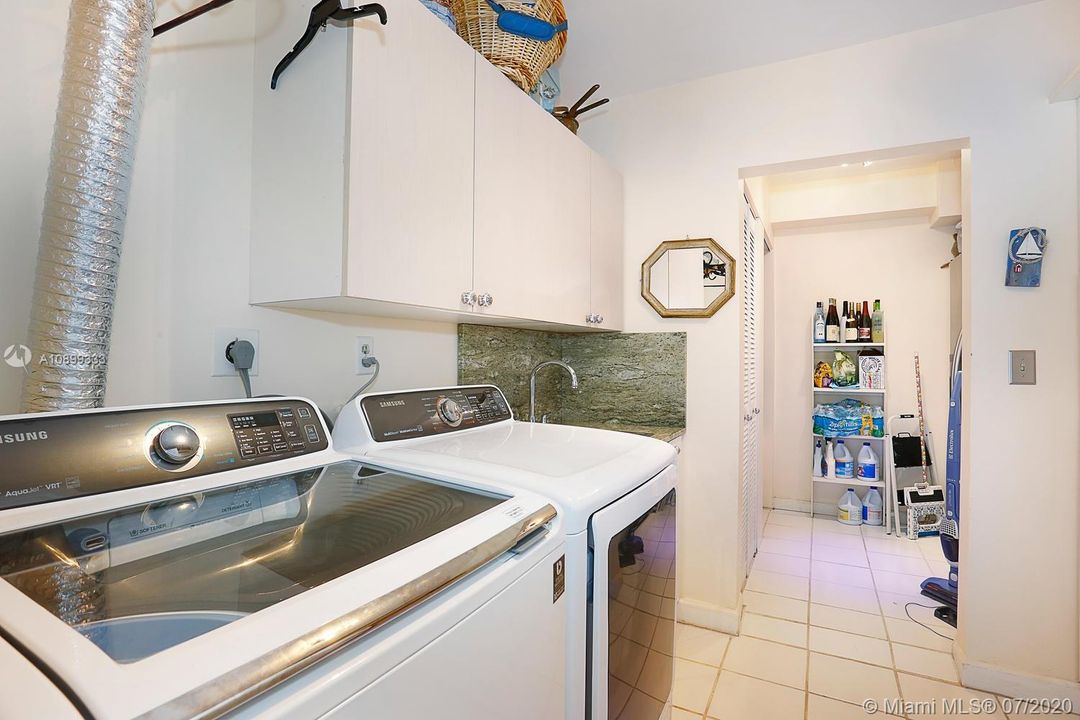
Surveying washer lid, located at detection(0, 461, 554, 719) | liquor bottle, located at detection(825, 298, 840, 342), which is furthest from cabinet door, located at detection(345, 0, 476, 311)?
liquor bottle, located at detection(825, 298, 840, 342)

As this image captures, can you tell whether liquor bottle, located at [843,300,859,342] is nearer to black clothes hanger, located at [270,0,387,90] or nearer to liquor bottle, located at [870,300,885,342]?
liquor bottle, located at [870,300,885,342]

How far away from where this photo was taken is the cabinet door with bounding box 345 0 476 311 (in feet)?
3.60

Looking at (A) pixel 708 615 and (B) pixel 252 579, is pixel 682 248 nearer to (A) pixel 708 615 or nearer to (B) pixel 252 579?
(A) pixel 708 615

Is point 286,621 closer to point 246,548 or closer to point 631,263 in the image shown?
point 246,548

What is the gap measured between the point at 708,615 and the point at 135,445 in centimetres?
229

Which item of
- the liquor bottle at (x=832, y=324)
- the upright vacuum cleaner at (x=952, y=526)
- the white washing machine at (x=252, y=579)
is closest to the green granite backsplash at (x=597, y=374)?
the white washing machine at (x=252, y=579)

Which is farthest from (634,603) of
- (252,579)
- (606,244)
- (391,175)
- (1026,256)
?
(1026,256)

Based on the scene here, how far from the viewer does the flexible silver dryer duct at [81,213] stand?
0.84 meters

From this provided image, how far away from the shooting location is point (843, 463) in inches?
148

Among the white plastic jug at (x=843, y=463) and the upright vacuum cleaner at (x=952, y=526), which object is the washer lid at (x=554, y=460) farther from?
the white plastic jug at (x=843, y=463)

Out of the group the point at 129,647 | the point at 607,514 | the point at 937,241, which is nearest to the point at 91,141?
the point at 129,647

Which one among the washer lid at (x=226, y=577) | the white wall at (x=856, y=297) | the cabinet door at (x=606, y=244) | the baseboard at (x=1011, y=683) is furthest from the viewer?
the white wall at (x=856, y=297)

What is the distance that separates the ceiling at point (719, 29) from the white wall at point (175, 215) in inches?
52.2

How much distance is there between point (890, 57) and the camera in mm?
1971
